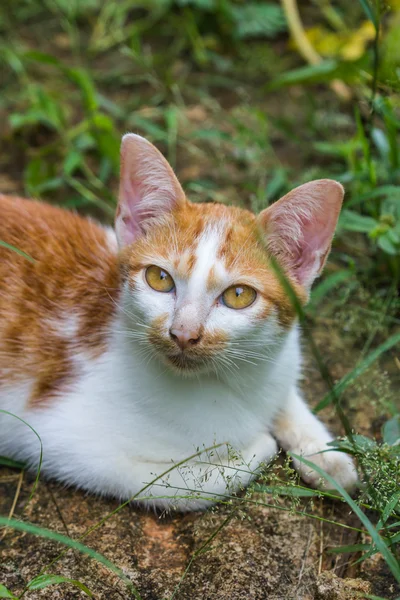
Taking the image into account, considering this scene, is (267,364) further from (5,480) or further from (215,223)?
(5,480)

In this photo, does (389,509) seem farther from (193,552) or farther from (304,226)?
(304,226)

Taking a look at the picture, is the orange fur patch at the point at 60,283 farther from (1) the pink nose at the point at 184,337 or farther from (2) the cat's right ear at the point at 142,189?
(1) the pink nose at the point at 184,337

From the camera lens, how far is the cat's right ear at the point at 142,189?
77.7 inches

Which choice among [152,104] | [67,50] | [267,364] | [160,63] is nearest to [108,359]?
[267,364]

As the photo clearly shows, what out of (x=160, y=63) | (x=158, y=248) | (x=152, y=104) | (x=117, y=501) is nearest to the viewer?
(x=158, y=248)

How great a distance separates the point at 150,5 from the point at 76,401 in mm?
3303

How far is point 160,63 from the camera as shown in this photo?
4.31m

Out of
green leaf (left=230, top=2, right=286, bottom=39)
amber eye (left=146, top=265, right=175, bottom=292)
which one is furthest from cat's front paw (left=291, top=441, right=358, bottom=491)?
green leaf (left=230, top=2, right=286, bottom=39)

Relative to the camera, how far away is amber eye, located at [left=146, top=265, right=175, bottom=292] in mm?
1913

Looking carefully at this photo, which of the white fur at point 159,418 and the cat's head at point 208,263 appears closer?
the cat's head at point 208,263

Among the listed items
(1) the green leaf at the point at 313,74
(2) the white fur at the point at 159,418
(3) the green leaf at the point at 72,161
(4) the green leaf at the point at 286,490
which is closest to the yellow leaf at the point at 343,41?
(1) the green leaf at the point at 313,74

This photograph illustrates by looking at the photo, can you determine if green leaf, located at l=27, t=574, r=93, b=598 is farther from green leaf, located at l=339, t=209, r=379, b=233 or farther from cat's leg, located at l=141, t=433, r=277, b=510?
green leaf, located at l=339, t=209, r=379, b=233

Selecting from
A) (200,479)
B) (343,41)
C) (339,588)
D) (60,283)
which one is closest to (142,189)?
(60,283)

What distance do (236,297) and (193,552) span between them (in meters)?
0.79
